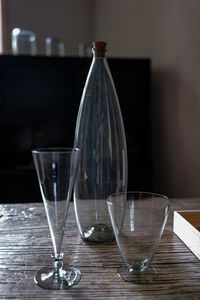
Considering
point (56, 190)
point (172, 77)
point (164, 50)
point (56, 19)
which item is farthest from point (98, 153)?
point (56, 19)

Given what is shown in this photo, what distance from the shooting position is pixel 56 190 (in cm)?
59

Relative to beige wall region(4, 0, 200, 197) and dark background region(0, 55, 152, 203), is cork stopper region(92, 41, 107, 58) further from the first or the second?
dark background region(0, 55, 152, 203)

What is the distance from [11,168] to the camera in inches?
89.4

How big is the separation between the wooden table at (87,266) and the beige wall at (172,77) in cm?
108

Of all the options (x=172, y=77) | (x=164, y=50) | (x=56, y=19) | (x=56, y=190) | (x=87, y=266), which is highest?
(x=56, y=19)

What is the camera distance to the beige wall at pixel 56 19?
3.00 metres

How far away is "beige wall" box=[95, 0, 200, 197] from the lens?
6.01 ft

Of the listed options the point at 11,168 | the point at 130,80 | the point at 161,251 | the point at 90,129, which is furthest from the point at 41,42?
the point at 161,251

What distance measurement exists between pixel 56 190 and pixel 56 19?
9.55ft

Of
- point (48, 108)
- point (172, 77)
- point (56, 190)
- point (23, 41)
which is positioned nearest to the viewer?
point (56, 190)

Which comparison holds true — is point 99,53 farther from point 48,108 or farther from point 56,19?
point 56,19

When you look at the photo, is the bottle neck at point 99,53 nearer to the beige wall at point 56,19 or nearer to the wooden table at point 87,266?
the wooden table at point 87,266

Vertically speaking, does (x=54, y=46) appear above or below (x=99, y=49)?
above

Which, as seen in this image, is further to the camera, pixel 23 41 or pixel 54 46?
pixel 54 46
